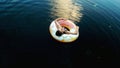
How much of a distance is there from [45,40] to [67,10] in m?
9.24

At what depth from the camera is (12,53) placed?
14.1 meters

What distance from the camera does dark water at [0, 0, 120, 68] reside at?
14.2 meters

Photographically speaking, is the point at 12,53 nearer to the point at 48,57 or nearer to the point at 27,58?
the point at 27,58

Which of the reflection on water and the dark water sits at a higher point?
the reflection on water

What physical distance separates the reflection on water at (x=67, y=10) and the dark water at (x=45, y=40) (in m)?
0.88

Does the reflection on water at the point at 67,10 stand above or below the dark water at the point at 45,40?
above

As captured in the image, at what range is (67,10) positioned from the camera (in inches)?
950

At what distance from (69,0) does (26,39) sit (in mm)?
15036

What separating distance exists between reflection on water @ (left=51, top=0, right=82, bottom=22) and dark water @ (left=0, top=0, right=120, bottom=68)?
2.89 ft

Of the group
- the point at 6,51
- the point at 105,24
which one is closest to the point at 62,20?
the point at 105,24

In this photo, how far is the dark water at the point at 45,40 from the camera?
46.6ft

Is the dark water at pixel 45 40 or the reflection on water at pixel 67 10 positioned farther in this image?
the reflection on water at pixel 67 10

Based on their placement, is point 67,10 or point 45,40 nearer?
point 45,40

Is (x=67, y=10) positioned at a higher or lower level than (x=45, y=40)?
higher
